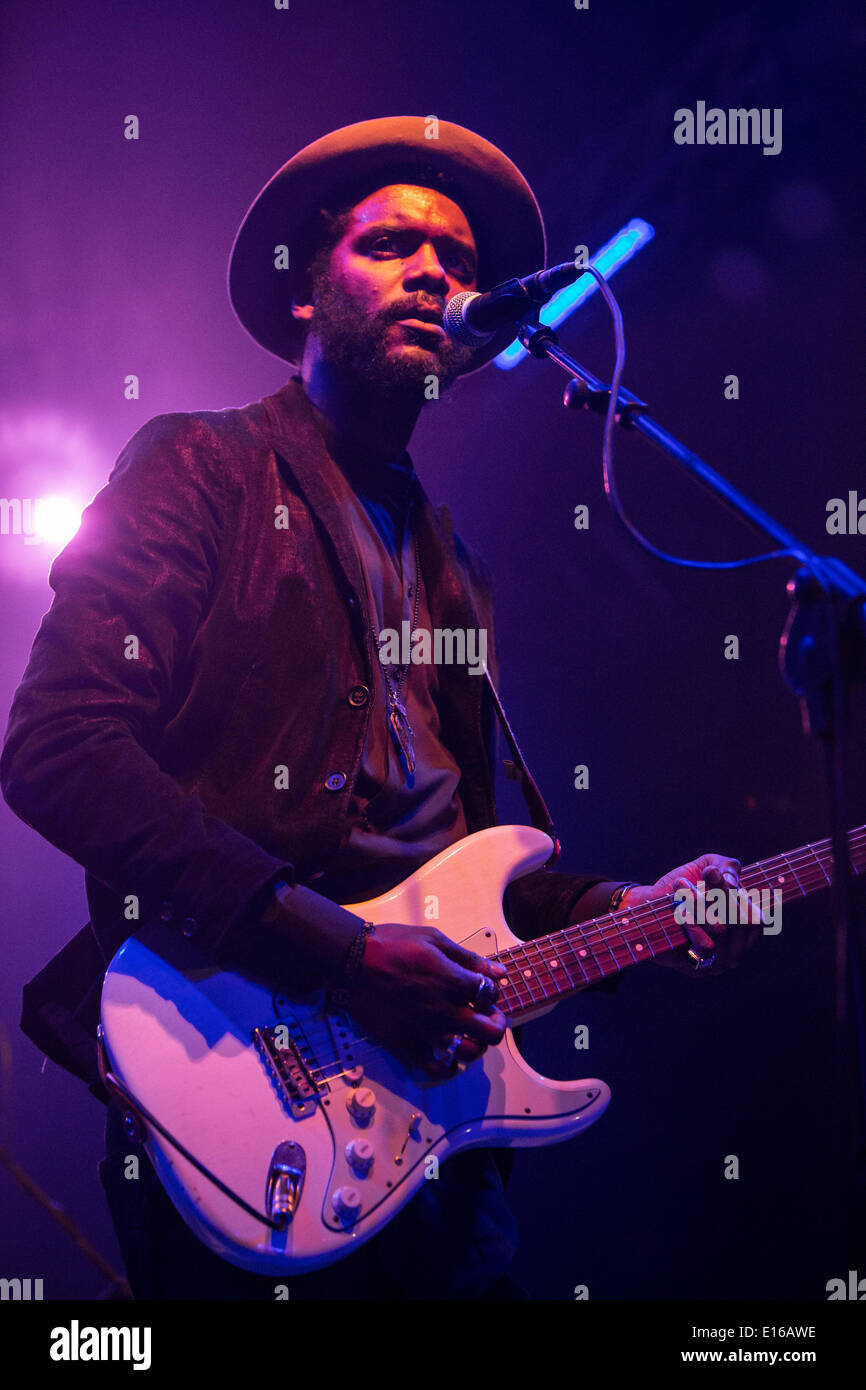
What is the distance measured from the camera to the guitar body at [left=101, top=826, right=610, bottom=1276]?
1524mm

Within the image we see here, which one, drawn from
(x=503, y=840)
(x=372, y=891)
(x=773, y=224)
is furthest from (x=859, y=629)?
(x=773, y=224)

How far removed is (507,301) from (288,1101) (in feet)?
4.97

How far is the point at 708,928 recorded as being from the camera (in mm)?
2092

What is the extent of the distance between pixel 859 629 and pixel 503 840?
38.6 inches

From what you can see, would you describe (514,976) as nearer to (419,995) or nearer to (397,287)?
(419,995)

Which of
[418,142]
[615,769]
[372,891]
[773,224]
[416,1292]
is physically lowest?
[416,1292]

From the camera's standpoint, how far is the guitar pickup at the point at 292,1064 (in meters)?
1.64

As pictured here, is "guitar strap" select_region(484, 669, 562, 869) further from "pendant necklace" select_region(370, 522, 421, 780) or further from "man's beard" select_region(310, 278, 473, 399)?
"man's beard" select_region(310, 278, 473, 399)

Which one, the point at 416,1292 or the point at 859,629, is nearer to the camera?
the point at 859,629

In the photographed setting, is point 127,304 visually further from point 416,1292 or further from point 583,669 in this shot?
point 416,1292

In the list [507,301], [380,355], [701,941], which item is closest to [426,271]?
[380,355]

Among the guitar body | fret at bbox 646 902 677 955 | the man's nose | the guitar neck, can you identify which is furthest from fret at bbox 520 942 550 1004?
the man's nose

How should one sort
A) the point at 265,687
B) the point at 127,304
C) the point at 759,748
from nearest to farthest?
the point at 265,687 → the point at 759,748 → the point at 127,304

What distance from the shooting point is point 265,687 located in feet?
6.40
